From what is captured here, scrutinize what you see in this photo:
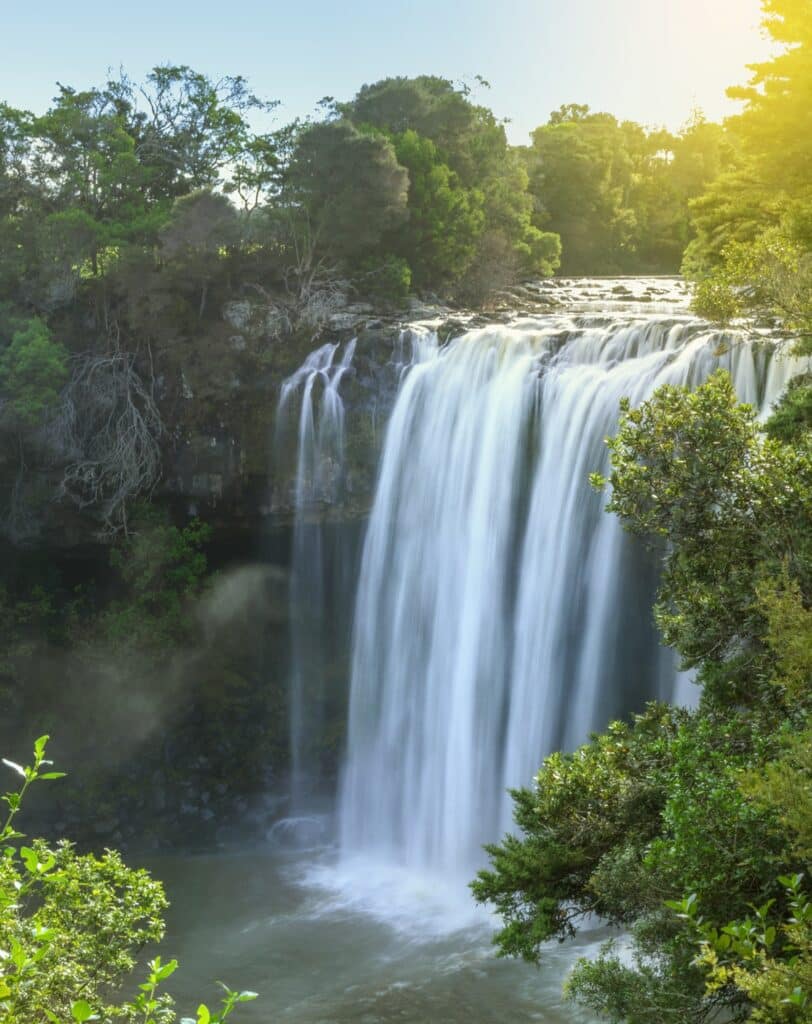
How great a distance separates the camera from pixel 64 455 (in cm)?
2912

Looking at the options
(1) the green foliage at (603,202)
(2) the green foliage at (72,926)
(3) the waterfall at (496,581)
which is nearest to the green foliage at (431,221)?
(3) the waterfall at (496,581)

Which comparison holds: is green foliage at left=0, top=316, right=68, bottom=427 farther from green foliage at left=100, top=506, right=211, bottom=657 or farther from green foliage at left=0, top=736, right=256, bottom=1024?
green foliage at left=0, top=736, right=256, bottom=1024

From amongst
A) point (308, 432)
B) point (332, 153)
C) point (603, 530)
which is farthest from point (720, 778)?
point (332, 153)

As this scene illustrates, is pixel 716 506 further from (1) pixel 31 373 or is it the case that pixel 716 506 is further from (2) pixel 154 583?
(1) pixel 31 373

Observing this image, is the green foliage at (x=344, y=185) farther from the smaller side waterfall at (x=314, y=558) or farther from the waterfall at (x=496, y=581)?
the waterfall at (x=496, y=581)

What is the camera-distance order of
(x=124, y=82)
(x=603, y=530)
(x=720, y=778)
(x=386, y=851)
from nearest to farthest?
(x=720, y=778) → (x=603, y=530) → (x=386, y=851) → (x=124, y=82)

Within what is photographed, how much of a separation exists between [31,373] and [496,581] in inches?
507

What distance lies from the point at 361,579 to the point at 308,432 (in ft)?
13.3

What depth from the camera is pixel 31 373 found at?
27688 millimetres

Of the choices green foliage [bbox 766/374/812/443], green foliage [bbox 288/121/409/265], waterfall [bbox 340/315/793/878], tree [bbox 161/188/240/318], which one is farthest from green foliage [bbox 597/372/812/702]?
green foliage [bbox 288/121/409/265]

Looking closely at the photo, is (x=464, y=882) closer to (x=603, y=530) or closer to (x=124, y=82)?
(x=603, y=530)

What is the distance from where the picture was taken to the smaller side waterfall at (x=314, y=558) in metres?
28.0

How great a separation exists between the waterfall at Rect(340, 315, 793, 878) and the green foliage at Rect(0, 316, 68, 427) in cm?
872

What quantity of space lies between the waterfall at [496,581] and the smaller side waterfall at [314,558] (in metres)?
1.70
